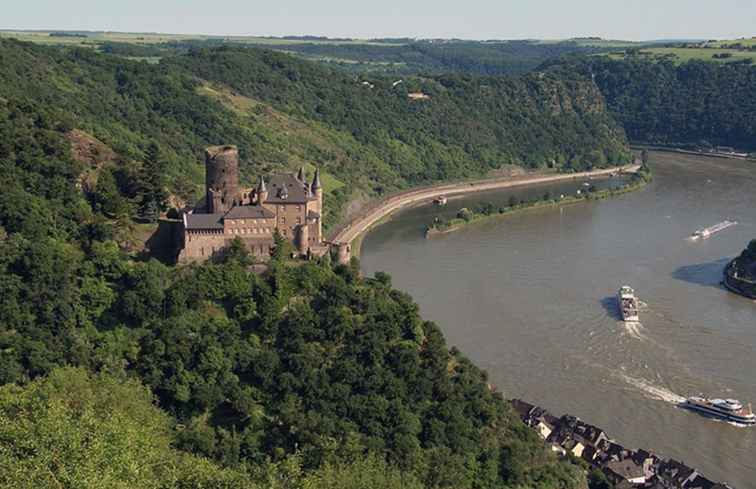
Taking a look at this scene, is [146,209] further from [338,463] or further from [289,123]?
[289,123]

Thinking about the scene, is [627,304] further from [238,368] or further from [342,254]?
[238,368]

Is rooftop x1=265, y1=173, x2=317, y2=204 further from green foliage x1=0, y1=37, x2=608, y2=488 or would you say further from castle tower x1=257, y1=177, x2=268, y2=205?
green foliage x1=0, y1=37, x2=608, y2=488

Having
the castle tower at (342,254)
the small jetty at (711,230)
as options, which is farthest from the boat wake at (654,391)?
the small jetty at (711,230)

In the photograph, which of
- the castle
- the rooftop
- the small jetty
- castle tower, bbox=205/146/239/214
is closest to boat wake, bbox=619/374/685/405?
the castle

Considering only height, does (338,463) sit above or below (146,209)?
below

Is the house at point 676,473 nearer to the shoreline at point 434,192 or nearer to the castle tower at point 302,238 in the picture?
the castle tower at point 302,238

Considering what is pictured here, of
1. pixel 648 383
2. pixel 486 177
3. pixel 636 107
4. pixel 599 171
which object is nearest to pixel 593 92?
pixel 636 107

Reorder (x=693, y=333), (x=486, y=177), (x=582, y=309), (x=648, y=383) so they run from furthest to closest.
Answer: (x=486, y=177), (x=582, y=309), (x=693, y=333), (x=648, y=383)
